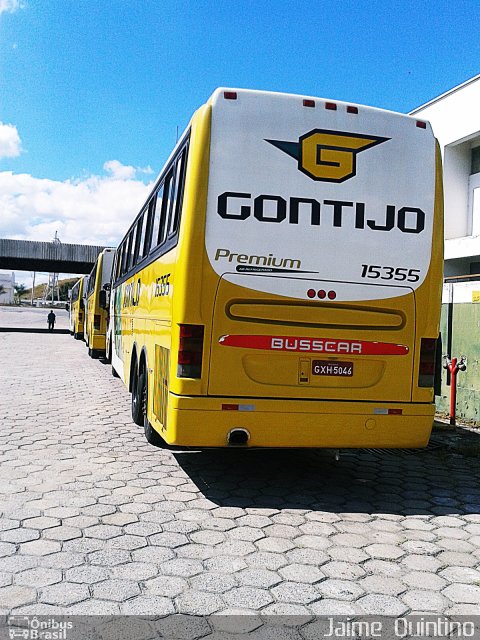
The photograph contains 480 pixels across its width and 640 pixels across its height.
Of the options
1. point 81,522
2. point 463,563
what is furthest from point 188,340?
point 463,563

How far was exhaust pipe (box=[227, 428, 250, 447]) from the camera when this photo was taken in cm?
523

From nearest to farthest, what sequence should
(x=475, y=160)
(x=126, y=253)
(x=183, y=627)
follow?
(x=183, y=627) → (x=126, y=253) → (x=475, y=160)

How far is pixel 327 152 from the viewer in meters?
5.39

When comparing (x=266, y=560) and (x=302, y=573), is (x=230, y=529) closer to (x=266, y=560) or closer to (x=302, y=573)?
(x=266, y=560)

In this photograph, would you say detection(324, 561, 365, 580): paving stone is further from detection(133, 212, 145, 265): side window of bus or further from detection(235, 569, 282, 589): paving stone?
detection(133, 212, 145, 265): side window of bus

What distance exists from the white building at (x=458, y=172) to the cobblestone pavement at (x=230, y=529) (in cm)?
1020

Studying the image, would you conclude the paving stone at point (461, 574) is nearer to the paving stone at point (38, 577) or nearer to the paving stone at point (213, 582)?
the paving stone at point (213, 582)

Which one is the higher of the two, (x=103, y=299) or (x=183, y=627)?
(x=103, y=299)

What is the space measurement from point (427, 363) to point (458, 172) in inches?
511

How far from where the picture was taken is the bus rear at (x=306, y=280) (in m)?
5.17

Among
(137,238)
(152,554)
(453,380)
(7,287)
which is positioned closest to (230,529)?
(152,554)

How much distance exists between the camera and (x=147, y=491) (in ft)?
18.1

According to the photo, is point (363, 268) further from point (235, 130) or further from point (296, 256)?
point (235, 130)

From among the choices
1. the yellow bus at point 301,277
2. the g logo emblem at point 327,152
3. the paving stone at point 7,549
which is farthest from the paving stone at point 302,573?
the g logo emblem at point 327,152
